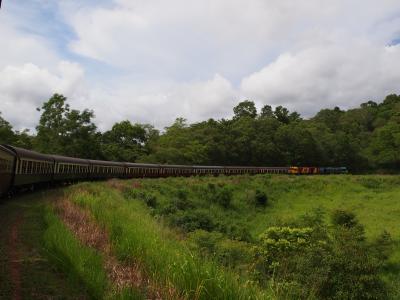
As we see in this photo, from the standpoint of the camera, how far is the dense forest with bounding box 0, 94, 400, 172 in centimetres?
6906

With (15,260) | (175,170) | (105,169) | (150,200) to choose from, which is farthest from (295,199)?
(15,260)

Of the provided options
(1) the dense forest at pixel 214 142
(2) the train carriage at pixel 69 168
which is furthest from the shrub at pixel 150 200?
(1) the dense forest at pixel 214 142

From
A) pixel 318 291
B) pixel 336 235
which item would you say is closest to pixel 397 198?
pixel 336 235

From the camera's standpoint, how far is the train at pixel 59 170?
2020 cm

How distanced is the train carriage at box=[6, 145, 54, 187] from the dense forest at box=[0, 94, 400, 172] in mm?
38226

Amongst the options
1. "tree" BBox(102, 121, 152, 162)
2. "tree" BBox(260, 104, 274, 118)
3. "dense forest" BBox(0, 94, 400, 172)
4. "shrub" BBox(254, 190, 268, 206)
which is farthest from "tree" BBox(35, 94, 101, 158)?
"tree" BBox(260, 104, 274, 118)

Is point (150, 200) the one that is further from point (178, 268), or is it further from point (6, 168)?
point (178, 268)

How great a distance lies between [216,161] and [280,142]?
23519 mm

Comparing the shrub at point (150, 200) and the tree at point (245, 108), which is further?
the tree at point (245, 108)

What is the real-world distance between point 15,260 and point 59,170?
77.1 feet

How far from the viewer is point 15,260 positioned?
9266 millimetres

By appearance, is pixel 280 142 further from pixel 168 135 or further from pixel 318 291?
pixel 318 291

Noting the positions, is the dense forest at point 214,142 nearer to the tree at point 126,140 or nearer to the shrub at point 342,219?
the tree at point 126,140

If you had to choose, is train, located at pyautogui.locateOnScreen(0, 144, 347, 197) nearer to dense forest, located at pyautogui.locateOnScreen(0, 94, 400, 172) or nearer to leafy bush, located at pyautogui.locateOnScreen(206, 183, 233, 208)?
leafy bush, located at pyautogui.locateOnScreen(206, 183, 233, 208)
